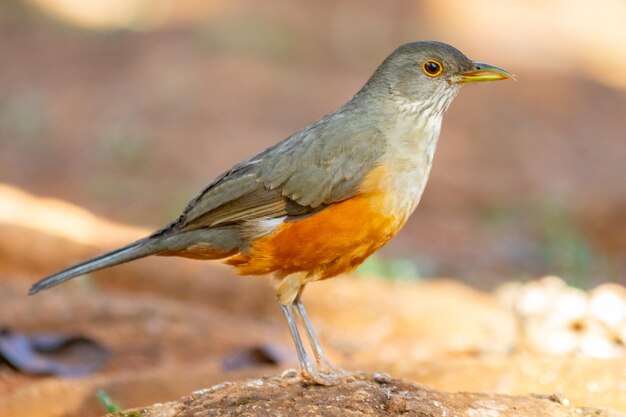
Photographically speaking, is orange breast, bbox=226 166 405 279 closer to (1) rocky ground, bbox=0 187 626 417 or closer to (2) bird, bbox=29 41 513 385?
(2) bird, bbox=29 41 513 385

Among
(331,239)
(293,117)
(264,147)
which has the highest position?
(293,117)

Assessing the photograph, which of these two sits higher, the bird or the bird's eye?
the bird's eye

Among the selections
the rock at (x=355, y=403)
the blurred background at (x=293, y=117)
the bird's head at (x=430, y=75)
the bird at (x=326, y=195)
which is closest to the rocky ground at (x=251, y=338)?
the rock at (x=355, y=403)

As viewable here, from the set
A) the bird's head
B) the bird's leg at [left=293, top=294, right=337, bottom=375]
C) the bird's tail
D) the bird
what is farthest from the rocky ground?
the bird's head

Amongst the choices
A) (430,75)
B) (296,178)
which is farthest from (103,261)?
(430,75)

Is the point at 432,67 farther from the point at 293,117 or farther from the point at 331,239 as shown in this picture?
the point at 293,117

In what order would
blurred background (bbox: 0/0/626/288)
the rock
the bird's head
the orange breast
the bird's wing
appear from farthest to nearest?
blurred background (bbox: 0/0/626/288), the bird's head, the bird's wing, the orange breast, the rock

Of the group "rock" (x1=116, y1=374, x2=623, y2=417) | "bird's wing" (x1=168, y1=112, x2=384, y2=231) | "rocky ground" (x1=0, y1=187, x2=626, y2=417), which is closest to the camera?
"rock" (x1=116, y1=374, x2=623, y2=417)
